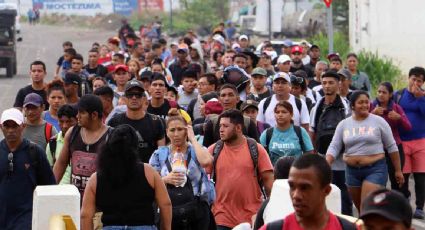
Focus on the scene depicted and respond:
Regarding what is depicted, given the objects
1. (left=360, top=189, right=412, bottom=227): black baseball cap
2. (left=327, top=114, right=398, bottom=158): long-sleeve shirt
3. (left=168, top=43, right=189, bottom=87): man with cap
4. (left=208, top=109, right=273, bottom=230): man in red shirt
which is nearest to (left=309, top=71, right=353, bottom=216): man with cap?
(left=327, top=114, right=398, bottom=158): long-sleeve shirt

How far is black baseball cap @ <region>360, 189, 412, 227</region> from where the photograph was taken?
5.20 metres

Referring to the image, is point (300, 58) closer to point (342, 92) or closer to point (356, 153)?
point (342, 92)

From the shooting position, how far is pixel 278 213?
23.7 feet

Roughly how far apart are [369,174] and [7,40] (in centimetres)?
2883

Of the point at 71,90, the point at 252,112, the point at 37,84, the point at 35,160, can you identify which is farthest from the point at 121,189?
the point at 37,84

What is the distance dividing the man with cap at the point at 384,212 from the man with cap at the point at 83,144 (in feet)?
16.4

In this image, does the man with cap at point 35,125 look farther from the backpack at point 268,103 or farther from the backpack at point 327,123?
the backpack at point 327,123

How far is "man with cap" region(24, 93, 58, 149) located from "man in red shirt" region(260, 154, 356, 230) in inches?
236

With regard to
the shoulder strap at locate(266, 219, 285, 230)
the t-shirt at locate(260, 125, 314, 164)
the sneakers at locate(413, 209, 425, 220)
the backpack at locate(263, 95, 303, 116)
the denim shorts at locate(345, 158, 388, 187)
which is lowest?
the sneakers at locate(413, 209, 425, 220)

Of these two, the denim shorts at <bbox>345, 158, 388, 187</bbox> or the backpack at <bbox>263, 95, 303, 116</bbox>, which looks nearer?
the denim shorts at <bbox>345, 158, 388, 187</bbox>

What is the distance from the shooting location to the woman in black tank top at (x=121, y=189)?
822cm

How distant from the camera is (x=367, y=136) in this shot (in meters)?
12.6

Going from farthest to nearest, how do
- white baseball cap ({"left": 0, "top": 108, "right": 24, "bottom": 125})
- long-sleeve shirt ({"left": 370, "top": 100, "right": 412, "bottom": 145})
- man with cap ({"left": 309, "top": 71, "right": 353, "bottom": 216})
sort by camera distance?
1. long-sleeve shirt ({"left": 370, "top": 100, "right": 412, "bottom": 145})
2. man with cap ({"left": 309, "top": 71, "right": 353, "bottom": 216})
3. white baseball cap ({"left": 0, "top": 108, "right": 24, "bottom": 125})

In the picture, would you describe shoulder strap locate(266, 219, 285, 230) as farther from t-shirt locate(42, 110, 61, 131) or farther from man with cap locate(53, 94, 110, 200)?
t-shirt locate(42, 110, 61, 131)
